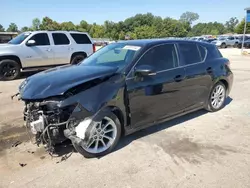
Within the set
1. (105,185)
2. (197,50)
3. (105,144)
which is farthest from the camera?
(197,50)

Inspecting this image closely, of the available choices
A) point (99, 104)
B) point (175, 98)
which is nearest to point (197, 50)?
point (175, 98)

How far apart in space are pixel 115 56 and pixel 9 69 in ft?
23.6

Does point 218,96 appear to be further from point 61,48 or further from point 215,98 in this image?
point 61,48

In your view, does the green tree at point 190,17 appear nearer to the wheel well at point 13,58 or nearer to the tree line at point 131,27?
the tree line at point 131,27

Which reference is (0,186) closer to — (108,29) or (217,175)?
(217,175)

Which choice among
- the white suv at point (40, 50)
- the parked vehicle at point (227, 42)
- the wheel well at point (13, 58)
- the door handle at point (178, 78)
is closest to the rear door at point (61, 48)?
the white suv at point (40, 50)

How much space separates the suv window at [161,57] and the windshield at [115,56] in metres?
0.20

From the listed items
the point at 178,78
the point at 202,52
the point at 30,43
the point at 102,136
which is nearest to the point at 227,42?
the point at 30,43

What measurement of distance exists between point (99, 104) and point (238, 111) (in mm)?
3778

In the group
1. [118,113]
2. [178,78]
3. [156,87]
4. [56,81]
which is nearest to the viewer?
[56,81]

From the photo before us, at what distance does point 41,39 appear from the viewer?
10836 mm

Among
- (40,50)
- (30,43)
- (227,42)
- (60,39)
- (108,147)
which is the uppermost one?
(60,39)

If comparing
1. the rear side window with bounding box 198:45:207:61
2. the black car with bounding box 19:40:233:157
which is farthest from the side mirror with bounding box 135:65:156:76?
the rear side window with bounding box 198:45:207:61

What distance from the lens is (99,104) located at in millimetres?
3531
